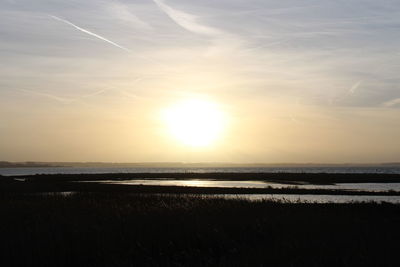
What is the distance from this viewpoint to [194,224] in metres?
17.7

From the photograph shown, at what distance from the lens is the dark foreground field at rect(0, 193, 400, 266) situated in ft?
43.1

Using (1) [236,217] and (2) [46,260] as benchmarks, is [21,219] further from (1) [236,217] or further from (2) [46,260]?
(1) [236,217]

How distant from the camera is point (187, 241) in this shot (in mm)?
15727

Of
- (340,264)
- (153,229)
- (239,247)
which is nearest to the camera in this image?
(340,264)

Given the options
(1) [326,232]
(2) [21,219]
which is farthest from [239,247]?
(2) [21,219]

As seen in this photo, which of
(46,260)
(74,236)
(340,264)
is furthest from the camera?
(74,236)

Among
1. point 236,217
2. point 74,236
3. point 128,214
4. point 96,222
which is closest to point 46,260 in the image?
point 74,236

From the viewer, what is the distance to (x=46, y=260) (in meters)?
13.5

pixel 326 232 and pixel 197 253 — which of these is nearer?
pixel 197 253

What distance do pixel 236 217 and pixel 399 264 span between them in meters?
9.31

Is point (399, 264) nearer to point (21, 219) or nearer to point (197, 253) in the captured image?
point (197, 253)

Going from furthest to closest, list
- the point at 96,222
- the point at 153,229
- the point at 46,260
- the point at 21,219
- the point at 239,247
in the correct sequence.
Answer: the point at 21,219, the point at 96,222, the point at 153,229, the point at 239,247, the point at 46,260

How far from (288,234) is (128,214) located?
7.45 metres

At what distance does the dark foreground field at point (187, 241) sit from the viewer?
13133mm
